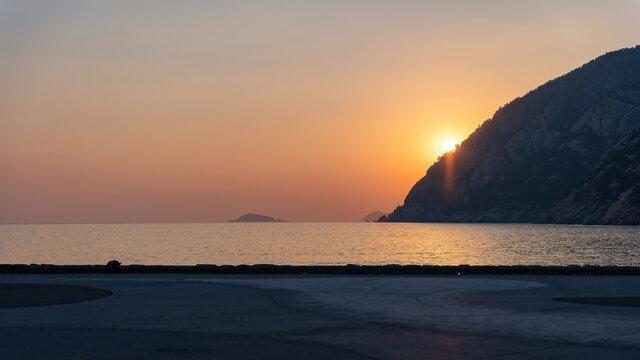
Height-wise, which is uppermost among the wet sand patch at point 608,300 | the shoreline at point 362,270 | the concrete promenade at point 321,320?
the shoreline at point 362,270

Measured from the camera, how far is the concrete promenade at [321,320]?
45.3 ft

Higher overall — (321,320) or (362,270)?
(362,270)

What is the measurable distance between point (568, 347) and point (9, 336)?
11128mm

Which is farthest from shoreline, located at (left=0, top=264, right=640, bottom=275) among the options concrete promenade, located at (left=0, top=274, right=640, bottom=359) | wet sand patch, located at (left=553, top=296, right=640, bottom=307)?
wet sand patch, located at (left=553, top=296, right=640, bottom=307)

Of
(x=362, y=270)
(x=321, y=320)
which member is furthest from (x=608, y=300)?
(x=362, y=270)

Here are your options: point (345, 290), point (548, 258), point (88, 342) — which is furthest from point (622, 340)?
point (548, 258)

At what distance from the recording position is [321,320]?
1791 centimetres

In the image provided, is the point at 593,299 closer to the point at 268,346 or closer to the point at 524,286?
the point at 524,286

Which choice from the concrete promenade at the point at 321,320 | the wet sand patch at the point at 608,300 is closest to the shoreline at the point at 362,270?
the concrete promenade at the point at 321,320

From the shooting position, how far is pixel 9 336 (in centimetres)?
1541

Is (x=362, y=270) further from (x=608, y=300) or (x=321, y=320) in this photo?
(x=321, y=320)

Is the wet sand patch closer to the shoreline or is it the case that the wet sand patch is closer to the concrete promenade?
the concrete promenade

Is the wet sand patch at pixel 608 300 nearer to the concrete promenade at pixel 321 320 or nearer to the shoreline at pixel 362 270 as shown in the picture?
the concrete promenade at pixel 321 320

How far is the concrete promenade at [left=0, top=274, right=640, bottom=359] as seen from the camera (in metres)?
13.8
